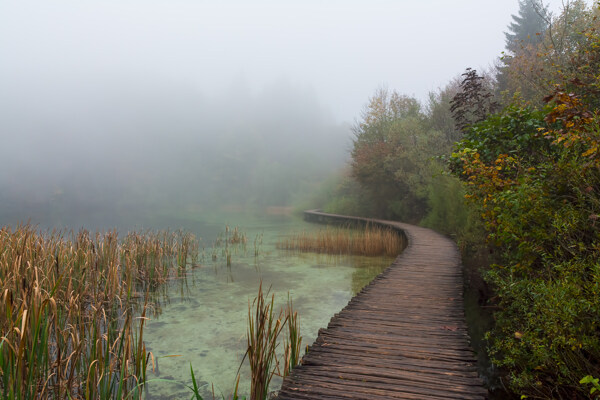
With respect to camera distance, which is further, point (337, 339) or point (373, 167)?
point (373, 167)

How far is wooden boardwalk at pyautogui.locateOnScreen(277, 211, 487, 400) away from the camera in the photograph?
250cm

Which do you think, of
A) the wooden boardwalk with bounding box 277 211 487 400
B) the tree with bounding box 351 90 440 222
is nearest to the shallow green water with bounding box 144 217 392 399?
the wooden boardwalk with bounding box 277 211 487 400

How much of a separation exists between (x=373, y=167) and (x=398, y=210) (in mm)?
2540

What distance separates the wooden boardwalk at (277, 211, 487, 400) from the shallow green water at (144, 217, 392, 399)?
32.8 inches

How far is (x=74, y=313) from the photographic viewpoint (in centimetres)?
348

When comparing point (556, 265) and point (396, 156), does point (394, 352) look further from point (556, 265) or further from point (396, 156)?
point (396, 156)

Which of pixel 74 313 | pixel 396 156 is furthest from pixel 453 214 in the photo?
pixel 74 313

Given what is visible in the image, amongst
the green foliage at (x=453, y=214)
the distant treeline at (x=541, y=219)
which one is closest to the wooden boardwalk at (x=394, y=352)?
the distant treeline at (x=541, y=219)

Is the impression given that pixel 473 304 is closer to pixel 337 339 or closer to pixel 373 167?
pixel 337 339

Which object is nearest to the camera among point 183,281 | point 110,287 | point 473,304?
point 110,287

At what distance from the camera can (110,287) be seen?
484 centimetres

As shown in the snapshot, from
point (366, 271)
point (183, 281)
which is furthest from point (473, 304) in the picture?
point (183, 281)

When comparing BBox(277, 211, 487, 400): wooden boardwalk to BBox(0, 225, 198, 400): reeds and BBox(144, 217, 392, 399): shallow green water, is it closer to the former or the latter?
BBox(144, 217, 392, 399): shallow green water

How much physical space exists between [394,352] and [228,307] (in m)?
3.85
